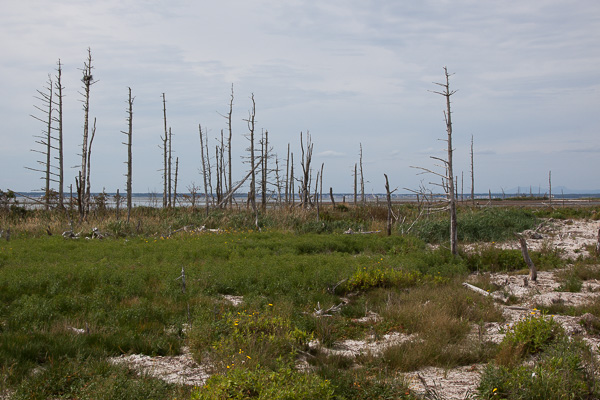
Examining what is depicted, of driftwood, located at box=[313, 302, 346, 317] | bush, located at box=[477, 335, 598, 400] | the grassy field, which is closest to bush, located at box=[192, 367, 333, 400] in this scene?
the grassy field

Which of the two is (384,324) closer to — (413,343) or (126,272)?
(413,343)

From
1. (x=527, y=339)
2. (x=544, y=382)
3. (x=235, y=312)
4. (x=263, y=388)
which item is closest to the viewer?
(x=263, y=388)

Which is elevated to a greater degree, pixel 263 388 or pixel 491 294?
pixel 263 388

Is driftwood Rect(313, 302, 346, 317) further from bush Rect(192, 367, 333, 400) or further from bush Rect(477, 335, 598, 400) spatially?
bush Rect(477, 335, 598, 400)

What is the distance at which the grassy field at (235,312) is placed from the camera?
17.1 feet

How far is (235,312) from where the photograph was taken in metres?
7.82

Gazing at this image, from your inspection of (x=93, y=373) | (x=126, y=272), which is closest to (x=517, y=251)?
(x=126, y=272)

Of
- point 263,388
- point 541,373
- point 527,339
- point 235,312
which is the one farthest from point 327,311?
point 541,373

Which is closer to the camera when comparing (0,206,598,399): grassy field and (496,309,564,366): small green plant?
(0,206,598,399): grassy field

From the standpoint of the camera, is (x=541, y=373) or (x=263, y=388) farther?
(x=541, y=373)

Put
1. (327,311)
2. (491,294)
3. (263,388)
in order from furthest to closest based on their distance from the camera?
(491,294) → (327,311) → (263,388)

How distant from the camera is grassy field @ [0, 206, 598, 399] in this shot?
17.1ft

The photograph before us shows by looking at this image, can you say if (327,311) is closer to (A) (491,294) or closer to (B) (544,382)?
(A) (491,294)

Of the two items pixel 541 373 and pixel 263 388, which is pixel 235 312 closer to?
pixel 263 388
